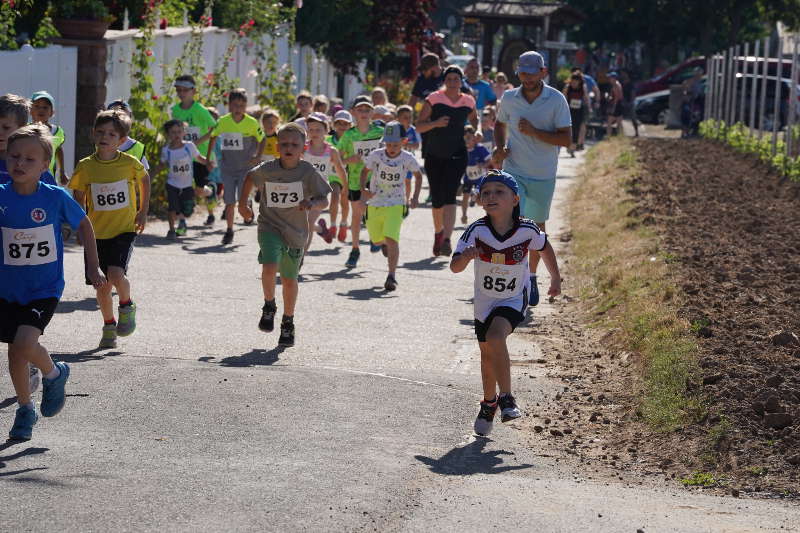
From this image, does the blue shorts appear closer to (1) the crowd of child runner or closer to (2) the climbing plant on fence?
(1) the crowd of child runner

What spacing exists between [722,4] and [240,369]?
49284 millimetres

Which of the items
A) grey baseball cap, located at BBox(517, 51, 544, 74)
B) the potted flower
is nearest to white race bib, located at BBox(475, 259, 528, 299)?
grey baseball cap, located at BBox(517, 51, 544, 74)

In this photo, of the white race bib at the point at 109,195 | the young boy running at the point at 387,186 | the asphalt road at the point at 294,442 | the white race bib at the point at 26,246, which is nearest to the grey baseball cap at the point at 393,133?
the young boy running at the point at 387,186

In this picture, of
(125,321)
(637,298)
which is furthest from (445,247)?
(125,321)

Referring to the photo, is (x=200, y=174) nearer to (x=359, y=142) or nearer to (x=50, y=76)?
(x=50, y=76)

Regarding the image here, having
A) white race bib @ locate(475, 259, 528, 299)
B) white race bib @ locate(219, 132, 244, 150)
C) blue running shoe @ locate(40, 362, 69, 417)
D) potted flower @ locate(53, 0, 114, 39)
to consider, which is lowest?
blue running shoe @ locate(40, 362, 69, 417)

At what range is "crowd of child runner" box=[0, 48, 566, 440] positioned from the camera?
24.7 ft

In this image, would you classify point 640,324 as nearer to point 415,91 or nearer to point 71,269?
point 71,269

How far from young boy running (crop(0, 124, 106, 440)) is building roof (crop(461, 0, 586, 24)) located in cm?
3887

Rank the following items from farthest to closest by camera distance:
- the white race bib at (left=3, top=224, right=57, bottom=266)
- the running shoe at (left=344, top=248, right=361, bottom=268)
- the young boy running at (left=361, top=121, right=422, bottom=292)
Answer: the running shoe at (left=344, top=248, right=361, bottom=268) → the young boy running at (left=361, top=121, right=422, bottom=292) → the white race bib at (left=3, top=224, right=57, bottom=266)

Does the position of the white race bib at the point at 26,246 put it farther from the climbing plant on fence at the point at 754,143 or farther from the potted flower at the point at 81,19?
the climbing plant on fence at the point at 754,143

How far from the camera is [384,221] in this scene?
13844 millimetres

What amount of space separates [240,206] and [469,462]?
4.11 meters

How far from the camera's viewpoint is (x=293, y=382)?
8.91m
